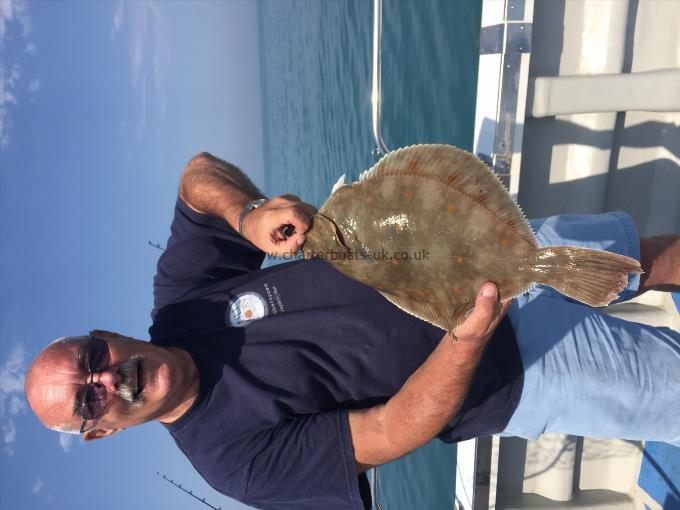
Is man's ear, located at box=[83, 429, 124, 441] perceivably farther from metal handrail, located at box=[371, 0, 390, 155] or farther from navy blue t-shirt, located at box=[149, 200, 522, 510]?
metal handrail, located at box=[371, 0, 390, 155]

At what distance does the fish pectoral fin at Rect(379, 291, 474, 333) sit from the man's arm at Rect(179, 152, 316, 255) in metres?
0.65

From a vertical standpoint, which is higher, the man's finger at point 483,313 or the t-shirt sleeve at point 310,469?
the man's finger at point 483,313

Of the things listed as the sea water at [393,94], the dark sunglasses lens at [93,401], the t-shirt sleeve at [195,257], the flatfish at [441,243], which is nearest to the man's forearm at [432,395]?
the flatfish at [441,243]

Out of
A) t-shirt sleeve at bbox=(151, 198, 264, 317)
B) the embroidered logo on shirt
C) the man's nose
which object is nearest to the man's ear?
the man's nose

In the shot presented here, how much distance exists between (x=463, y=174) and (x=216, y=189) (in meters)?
1.87

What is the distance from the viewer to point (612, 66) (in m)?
4.69

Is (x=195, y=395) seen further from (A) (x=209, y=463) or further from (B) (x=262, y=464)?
(B) (x=262, y=464)

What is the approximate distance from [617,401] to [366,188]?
73.8 inches

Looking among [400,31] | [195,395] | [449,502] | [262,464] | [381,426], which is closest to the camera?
[381,426]

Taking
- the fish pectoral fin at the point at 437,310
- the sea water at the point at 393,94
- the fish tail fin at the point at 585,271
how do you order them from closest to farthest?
the fish tail fin at the point at 585,271 < the fish pectoral fin at the point at 437,310 < the sea water at the point at 393,94

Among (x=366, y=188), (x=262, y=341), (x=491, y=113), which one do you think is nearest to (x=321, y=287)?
(x=262, y=341)

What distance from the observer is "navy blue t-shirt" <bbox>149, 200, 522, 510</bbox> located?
2.67 meters

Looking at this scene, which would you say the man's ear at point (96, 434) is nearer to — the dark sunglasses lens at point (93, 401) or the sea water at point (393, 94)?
the dark sunglasses lens at point (93, 401)

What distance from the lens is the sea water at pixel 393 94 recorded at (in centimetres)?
890
